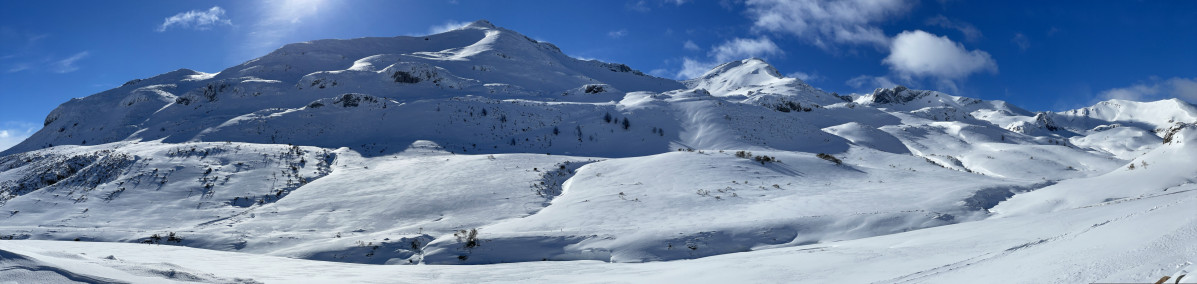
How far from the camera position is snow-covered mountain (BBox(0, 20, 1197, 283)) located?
799cm

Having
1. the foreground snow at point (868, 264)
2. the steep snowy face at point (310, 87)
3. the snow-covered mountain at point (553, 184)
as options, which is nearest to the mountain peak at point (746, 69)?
the steep snowy face at point (310, 87)

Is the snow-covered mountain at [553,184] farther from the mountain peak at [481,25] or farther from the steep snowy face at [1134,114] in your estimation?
the steep snowy face at [1134,114]

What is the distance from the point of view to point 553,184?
20844 millimetres

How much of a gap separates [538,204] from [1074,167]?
32262 mm

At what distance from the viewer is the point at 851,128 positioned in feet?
136

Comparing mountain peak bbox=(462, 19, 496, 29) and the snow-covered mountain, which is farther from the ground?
mountain peak bbox=(462, 19, 496, 29)

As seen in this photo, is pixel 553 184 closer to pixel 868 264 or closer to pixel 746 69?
pixel 868 264

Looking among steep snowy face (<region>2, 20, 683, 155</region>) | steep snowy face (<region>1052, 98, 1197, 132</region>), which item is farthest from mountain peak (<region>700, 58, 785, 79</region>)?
steep snowy face (<region>1052, 98, 1197, 132</region>)

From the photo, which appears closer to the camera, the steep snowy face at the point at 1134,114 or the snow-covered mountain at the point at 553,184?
the snow-covered mountain at the point at 553,184

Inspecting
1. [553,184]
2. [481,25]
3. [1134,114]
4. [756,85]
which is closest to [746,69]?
[756,85]

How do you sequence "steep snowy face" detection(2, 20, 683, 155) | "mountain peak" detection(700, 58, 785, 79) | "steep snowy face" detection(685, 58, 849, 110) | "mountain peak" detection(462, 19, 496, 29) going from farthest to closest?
1. "mountain peak" detection(700, 58, 785, 79)
2. "mountain peak" detection(462, 19, 496, 29)
3. "steep snowy face" detection(685, 58, 849, 110)
4. "steep snowy face" detection(2, 20, 683, 155)

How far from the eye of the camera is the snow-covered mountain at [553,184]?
26.2ft

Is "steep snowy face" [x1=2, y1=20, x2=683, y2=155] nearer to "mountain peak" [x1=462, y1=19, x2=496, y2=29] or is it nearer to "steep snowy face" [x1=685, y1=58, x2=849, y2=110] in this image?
"steep snowy face" [x1=685, y1=58, x2=849, y2=110]

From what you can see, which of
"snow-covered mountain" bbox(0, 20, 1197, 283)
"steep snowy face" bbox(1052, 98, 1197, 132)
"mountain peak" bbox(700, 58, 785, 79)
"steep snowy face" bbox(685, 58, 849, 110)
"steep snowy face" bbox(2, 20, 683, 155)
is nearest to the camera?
"snow-covered mountain" bbox(0, 20, 1197, 283)
